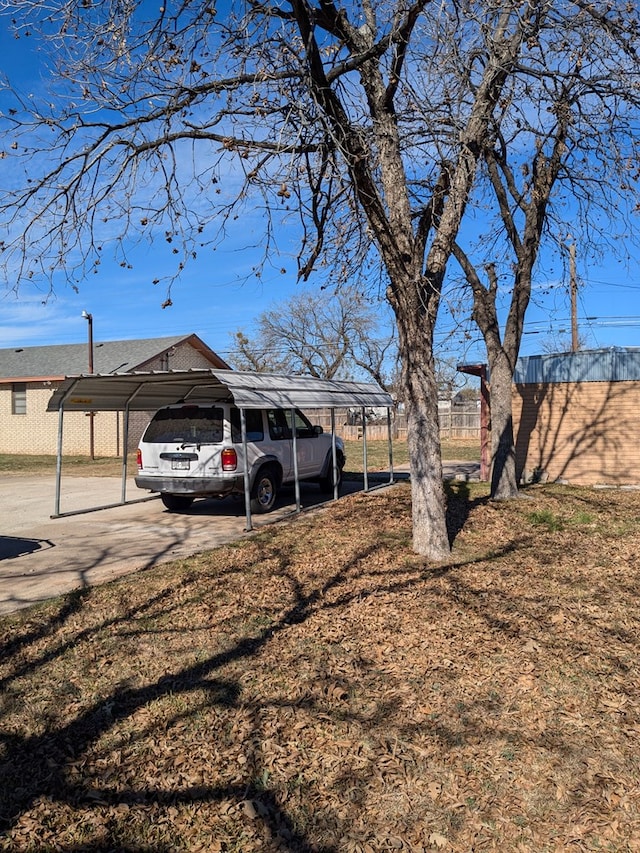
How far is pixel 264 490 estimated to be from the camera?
10.9 meters

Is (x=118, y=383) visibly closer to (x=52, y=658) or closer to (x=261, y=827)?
(x=52, y=658)

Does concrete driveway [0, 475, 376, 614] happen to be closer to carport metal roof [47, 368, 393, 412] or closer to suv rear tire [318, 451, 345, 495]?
suv rear tire [318, 451, 345, 495]

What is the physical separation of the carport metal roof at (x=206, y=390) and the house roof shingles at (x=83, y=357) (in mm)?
Answer: 15233

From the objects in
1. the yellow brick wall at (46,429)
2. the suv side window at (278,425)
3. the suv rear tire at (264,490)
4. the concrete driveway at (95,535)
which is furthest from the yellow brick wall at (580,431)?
the yellow brick wall at (46,429)

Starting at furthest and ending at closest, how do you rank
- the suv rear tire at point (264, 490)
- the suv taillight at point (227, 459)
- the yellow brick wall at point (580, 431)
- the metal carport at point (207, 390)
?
1. the yellow brick wall at point (580, 431)
2. the suv rear tire at point (264, 490)
3. the suv taillight at point (227, 459)
4. the metal carport at point (207, 390)

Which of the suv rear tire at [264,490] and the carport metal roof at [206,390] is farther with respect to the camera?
the suv rear tire at [264,490]

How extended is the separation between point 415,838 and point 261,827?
69cm

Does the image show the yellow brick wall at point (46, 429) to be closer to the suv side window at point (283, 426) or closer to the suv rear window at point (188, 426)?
the suv side window at point (283, 426)

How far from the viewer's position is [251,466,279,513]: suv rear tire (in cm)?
1066

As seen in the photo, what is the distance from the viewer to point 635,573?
266 inches

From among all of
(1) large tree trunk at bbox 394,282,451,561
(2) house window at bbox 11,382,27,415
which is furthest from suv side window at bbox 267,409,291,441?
Result: (2) house window at bbox 11,382,27,415

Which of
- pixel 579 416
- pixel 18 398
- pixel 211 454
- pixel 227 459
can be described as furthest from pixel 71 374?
pixel 579 416

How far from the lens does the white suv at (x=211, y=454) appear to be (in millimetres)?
9836

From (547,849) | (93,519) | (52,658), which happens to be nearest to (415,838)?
(547,849)
